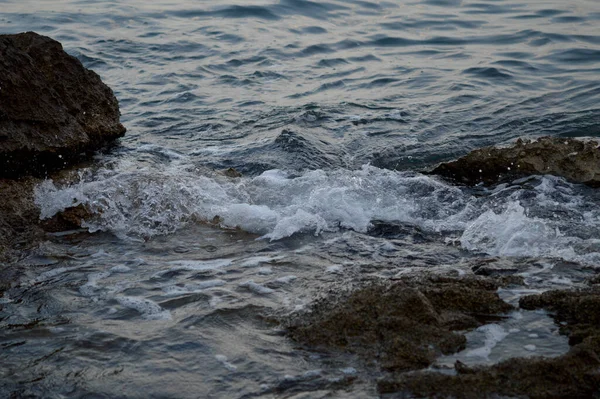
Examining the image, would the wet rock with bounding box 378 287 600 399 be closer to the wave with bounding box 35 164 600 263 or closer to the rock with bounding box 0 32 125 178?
the wave with bounding box 35 164 600 263

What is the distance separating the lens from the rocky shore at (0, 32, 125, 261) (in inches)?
193

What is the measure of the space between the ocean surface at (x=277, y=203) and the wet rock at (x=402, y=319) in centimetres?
8

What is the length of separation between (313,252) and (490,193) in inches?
68.3

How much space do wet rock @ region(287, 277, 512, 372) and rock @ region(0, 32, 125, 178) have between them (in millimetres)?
2896

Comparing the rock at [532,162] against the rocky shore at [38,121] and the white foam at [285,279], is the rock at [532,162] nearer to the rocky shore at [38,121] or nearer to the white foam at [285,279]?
the white foam at [285,279]

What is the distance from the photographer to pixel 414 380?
9.13ft

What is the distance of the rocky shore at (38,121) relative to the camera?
4.91 metres

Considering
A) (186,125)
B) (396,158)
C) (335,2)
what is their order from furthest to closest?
(335,2) < (186,125) < (396,158)

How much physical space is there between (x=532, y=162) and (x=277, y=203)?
2020mm

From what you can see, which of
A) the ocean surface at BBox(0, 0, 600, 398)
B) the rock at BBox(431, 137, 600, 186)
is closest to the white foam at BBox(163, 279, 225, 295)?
the ocean surface at BBox(0, 0, 600, 398)

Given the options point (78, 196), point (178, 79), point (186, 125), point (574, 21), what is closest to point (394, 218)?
point (78, 196)

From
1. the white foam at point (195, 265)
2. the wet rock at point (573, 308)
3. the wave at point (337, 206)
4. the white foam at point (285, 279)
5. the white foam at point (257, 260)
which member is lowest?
the white foam at point (195, 265)

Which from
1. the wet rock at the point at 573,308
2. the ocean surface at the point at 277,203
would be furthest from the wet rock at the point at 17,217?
the wet rock at the point at 573,308

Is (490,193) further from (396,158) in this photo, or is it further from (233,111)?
(233,111)
